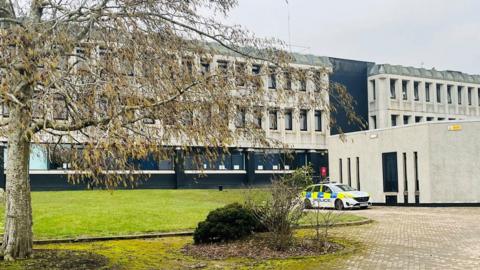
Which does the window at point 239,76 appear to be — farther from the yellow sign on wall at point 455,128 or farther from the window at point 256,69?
the yellow sign on wall at point 455,128

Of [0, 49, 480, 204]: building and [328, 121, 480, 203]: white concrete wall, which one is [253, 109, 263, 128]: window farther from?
[328, 121, 480, 203]: white concrete wall

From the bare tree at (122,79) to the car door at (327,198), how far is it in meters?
19.9

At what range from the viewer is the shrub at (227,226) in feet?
47.6

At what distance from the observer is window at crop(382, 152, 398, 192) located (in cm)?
3431

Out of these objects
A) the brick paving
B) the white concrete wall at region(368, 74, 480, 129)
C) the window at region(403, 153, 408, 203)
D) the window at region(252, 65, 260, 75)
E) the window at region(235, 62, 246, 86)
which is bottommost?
the brick paving

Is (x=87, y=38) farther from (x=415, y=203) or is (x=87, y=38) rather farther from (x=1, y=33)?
(x=415, y=203)

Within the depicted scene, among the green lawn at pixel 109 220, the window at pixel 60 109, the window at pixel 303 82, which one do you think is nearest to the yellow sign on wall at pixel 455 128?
the green lawn at pixel 109 220

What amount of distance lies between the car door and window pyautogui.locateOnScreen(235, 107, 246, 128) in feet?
67.3

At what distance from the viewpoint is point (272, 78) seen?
446 inches

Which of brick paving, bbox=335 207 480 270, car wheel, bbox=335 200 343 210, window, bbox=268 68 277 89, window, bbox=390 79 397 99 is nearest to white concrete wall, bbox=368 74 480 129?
window, bbox=390 79 397 99

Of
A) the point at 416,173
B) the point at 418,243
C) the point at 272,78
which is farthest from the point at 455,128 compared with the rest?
the point at 272,78

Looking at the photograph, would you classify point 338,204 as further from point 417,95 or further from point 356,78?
point 417,95

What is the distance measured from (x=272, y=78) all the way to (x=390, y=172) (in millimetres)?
25094

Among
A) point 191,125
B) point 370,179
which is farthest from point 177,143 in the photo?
point 370,179
